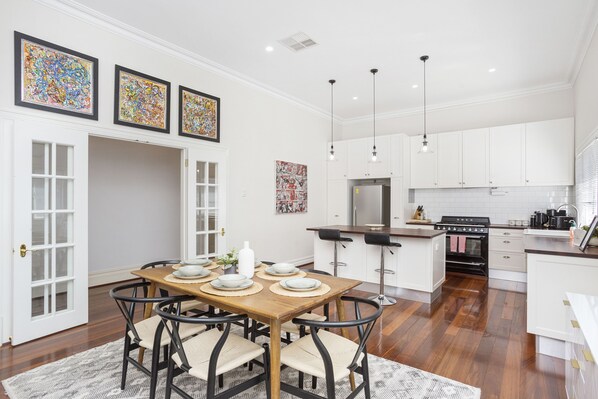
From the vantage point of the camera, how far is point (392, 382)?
2.35 meters

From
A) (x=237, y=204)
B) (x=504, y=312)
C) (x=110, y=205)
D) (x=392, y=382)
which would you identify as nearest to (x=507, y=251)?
(x=504, y=312)

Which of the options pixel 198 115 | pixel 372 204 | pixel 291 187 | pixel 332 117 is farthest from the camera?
pixel 332 117

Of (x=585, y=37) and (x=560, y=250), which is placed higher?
(x=585, y=37)

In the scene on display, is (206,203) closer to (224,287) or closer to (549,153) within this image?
(224,287)

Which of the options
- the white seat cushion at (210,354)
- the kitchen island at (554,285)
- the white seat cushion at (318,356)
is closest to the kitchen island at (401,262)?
the kitchen island at (554,285)

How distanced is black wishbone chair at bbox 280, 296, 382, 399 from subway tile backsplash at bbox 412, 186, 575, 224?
16.1 ft

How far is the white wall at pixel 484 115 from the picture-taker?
524 centimetres

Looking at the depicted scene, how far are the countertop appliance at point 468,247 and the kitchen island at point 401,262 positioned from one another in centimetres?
110

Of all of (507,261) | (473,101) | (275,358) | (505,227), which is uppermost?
(473,101)

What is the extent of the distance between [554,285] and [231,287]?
104 inches

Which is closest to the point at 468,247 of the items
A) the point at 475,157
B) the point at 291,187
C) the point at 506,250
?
the point at 506,250

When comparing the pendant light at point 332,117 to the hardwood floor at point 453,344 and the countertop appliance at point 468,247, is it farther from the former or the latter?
the hardwood floor at point 453,344

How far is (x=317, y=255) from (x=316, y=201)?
1.94m

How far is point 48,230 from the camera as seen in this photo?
3.07 meters
